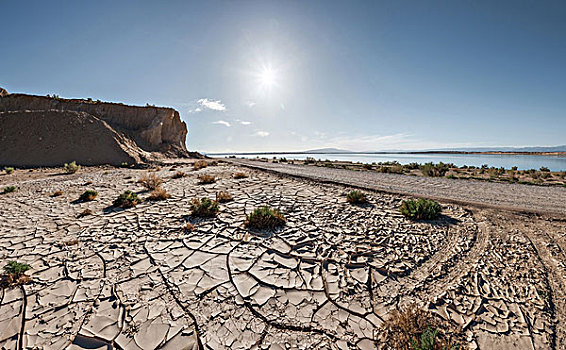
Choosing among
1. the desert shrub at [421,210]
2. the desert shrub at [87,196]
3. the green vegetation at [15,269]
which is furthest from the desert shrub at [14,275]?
the desert shrub at [421,210]

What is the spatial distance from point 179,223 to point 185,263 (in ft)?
6.18

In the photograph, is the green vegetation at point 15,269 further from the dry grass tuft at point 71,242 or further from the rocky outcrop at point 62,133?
the rocky outcrop at point 62,133

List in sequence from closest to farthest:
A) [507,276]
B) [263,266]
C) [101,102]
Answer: [507,276]
[263,266]
[101,102]

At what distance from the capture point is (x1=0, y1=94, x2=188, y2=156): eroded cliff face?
77.5 ft

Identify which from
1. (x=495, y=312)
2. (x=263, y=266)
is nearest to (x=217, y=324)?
(x=263, y=266)

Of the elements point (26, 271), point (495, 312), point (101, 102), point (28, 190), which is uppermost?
point (101, 102)

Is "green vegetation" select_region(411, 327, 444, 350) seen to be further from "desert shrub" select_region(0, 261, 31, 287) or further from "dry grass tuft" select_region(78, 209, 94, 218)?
"dry grass tuft" select_region(78, 209, 94, 218)

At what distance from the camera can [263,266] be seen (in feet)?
11.1

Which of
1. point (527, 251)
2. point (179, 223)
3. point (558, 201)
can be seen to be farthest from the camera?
point (558, 201)

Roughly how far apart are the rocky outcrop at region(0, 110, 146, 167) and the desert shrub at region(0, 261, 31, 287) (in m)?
20.4

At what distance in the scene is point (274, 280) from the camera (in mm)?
3039

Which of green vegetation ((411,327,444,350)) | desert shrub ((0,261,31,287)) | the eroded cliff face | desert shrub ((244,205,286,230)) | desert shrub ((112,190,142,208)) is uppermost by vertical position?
the eroded cliff face

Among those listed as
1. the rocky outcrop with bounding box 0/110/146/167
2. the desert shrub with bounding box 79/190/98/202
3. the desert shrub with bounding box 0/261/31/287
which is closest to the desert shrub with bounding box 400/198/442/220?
the desert shrub with bounding box 0/261/31/287

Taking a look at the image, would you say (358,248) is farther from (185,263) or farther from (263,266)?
(185,263)
